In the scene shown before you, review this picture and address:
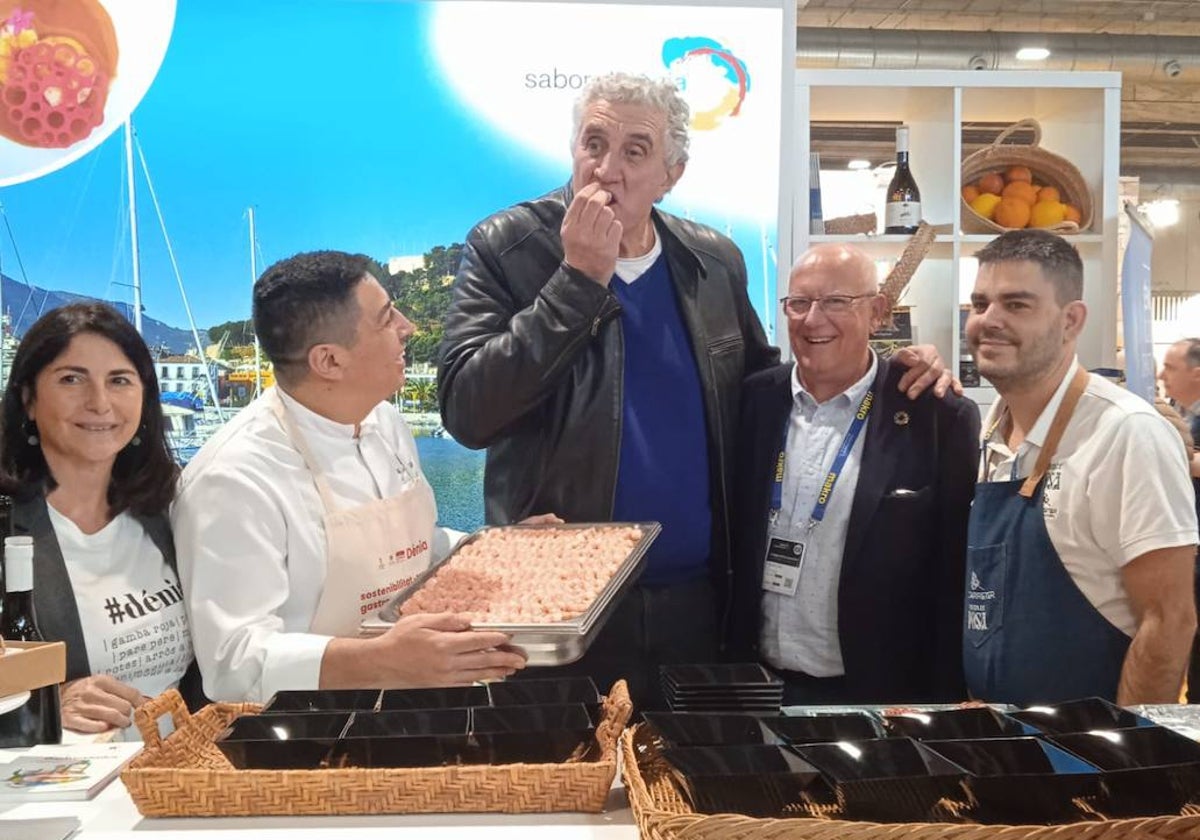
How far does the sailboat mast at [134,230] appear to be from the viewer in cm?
387

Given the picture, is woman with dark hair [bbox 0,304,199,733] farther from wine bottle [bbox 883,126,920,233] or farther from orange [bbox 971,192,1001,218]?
orange [bbox 971,192,1001,218]

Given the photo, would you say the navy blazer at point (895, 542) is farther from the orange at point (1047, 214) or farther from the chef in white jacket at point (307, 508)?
the orange at point (1047, 214)

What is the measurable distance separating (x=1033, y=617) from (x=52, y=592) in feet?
6.87

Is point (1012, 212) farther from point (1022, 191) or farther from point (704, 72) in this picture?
point (704, 72)

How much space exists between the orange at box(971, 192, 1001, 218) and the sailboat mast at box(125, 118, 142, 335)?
10.7ft

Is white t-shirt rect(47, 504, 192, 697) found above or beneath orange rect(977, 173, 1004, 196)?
beneath

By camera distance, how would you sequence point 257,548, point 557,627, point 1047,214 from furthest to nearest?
point 1047,214, point 257,548, point 557,627

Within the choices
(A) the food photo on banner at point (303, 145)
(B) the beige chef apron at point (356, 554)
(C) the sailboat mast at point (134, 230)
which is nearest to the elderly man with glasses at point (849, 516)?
(B) the beige chef apron at point (356, 554)

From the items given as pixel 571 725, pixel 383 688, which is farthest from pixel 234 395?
pixel 571 725

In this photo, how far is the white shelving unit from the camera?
441cm

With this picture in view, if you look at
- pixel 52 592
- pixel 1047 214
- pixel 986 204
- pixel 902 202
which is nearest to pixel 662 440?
pixel 52 592

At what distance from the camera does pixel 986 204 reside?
4.44 meters

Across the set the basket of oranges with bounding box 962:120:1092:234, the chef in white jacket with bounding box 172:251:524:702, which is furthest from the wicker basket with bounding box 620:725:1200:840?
the basket of oranges with bounding box 962:120:1092:234

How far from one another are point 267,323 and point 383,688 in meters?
0.86
